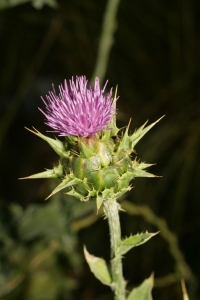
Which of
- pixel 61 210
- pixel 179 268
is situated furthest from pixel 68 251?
pixel 179 268

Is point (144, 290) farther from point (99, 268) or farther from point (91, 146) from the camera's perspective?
point (91, 146)

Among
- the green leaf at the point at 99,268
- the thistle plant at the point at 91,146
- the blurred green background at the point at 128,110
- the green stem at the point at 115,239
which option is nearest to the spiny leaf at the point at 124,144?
the thistle plant at the point at 91,146

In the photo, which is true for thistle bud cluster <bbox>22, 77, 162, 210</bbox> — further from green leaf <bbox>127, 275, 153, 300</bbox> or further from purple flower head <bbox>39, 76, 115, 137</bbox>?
green leaf <bbox>127, 275, 153, 300</bbox>

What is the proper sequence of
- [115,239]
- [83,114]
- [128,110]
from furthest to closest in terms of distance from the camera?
[128,110] → [115,239] → [83,114]

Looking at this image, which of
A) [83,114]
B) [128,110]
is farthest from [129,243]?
[128,110]

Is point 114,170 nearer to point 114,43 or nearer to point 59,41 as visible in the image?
point 114,43
